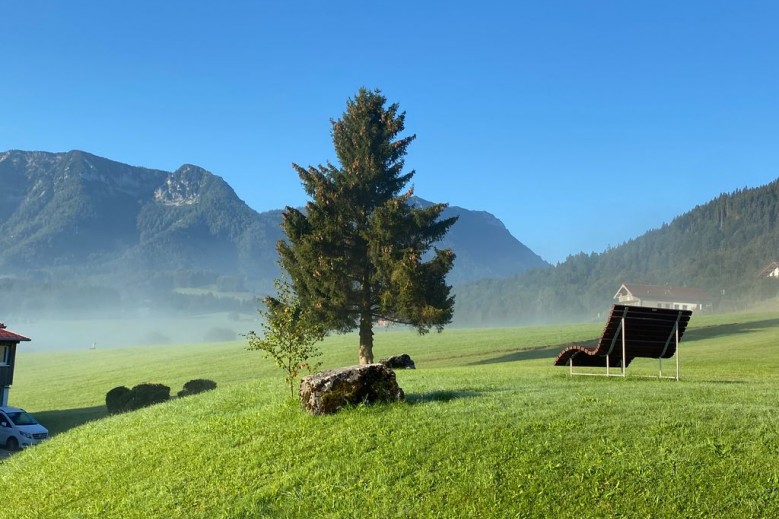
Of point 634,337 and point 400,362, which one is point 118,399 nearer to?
point 400,362

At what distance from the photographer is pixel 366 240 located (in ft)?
138

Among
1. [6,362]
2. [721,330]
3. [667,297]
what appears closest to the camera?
[6,362]

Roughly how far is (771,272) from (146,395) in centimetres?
14607

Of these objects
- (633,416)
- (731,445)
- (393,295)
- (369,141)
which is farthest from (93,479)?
(369,141)

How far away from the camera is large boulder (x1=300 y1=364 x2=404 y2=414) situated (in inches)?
528

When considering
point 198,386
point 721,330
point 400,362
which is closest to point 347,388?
point 400,362

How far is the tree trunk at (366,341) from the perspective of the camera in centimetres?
4053

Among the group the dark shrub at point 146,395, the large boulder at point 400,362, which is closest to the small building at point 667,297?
the dark shrub at point 146,395

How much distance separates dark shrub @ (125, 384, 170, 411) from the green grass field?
58.4 feet

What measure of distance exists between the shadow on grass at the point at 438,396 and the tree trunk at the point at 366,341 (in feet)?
81.8

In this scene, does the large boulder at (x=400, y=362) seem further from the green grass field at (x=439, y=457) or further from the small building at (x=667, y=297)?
the small building at (x=667, y=297)

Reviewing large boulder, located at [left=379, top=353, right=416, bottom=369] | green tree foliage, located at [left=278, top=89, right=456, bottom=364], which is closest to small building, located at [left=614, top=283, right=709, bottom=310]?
green tree foliage, located at [left=278, top=89, right=456, bottom=364]

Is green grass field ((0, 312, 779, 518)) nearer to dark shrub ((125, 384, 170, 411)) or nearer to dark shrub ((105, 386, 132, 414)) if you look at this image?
dark shrub ((125, 384, 170, 411))

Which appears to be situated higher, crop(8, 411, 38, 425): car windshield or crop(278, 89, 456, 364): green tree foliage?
crop(278, 89, 456, 364): green tree foliage
